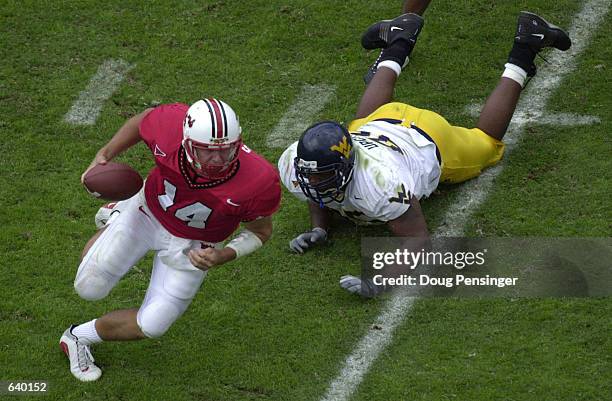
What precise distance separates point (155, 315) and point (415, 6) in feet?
10.6

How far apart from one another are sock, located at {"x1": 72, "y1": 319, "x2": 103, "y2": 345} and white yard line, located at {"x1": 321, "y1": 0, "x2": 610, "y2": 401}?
1109mm

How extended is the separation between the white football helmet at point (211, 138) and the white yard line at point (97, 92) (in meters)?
2.50

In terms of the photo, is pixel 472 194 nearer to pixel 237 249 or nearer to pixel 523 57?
pixel 523 57

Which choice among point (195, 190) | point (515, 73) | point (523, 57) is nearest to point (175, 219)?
point (195, 190)

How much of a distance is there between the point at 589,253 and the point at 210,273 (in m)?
2.02

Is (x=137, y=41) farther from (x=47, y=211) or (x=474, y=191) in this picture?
(x=474, y=191)

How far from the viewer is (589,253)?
5.95 m

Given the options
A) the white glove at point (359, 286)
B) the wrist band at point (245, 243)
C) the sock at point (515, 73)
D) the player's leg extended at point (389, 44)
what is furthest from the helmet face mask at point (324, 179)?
the sock at point (515, 73)

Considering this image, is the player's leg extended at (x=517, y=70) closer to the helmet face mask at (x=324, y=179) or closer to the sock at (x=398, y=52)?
the sock at (x=398, y=52)

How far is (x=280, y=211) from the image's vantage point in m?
6.52

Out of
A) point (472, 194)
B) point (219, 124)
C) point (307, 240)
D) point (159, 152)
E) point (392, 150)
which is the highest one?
point (219, 124)

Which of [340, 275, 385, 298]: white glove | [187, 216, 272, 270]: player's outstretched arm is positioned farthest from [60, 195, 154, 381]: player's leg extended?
[340, 275, 385, 298]: white glove

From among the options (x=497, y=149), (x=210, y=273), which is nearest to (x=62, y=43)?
(x=210, y=273)

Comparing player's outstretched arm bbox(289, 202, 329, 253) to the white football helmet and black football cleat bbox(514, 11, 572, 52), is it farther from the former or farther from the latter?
black football cleat bbox(514, 11, 572, 52)
